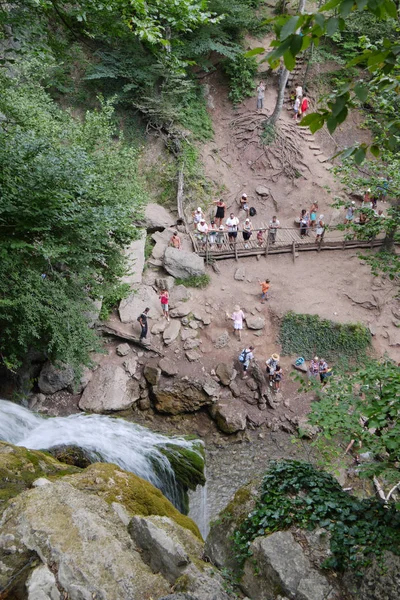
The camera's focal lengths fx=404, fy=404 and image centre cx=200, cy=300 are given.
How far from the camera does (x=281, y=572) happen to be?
13.4ft

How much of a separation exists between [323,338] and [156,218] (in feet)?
27.1

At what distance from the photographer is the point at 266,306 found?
1538 cm

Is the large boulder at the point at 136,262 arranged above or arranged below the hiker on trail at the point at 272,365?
above

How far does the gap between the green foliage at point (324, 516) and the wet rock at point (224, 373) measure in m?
7.84

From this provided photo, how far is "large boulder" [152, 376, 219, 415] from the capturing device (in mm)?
12570

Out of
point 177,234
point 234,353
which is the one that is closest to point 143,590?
point 234,353

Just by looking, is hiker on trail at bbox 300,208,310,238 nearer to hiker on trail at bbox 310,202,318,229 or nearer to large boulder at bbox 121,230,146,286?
hiker on trail at bbox 310,202,318,229

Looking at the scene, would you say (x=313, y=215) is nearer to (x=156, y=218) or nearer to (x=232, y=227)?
(x=232, y=227)

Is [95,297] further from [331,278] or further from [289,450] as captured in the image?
[331,278]

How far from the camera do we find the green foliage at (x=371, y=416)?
13.8ft

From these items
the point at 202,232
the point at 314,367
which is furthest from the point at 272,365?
the point at 202,232

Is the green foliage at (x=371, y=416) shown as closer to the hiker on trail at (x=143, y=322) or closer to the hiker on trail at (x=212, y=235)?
the hiker on trail at (x=143, y=322)

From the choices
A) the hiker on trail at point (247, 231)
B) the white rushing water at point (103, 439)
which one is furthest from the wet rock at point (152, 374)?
the hiker on trail at point (247, 231)

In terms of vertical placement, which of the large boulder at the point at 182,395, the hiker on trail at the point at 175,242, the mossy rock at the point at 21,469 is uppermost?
the hiker on trail at the point at 175,242
